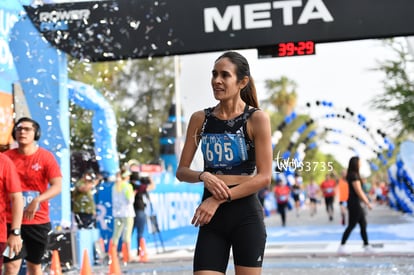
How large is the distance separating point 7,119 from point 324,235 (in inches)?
380

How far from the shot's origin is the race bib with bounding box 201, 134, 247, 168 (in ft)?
12.4

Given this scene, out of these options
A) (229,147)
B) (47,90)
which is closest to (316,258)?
(47,90)

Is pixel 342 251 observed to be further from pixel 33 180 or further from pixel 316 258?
A: pixel 33 180

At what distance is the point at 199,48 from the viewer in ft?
35.9

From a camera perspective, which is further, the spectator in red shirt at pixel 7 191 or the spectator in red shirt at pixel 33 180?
the spectator in red shirt at pixel 33 180

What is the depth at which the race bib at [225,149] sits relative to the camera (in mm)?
3777

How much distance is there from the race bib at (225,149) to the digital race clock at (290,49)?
7.07m

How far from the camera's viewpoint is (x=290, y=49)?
35.1 feet

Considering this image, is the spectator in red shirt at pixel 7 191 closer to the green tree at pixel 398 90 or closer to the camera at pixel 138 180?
the camera at pixel 138 180

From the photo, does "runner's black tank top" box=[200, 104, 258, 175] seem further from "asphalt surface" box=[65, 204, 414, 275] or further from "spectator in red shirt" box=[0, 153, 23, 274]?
"asphalt surface" box=[65, 204, 414, 275]

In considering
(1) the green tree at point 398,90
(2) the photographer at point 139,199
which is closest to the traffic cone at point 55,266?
(2) the photographer at point 139,199

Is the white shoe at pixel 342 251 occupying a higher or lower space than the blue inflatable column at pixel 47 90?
lower

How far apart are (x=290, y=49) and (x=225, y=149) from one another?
7130 mm

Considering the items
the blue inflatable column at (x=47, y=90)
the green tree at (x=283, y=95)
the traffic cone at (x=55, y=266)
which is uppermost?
the green tree at (x=283, y=95)
